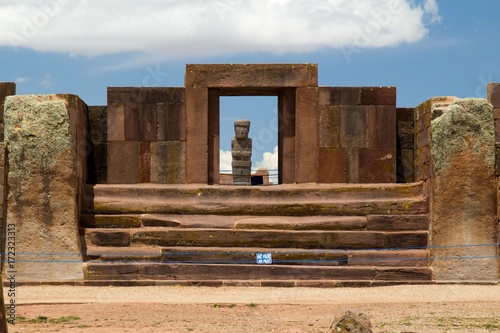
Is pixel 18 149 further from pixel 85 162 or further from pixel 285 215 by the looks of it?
pixel 285 215

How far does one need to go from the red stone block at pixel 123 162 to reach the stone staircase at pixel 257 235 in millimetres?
772

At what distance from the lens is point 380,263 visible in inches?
591

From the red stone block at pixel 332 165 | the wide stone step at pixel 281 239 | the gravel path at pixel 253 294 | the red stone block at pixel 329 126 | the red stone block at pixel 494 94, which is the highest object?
the red stone block at pixel 494 94

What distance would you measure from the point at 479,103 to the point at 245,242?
4.81m

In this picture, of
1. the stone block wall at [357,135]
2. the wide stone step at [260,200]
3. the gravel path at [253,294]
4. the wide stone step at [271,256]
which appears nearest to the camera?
the gravel path at [253,294]

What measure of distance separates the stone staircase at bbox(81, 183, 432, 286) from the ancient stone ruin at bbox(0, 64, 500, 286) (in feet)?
0.07

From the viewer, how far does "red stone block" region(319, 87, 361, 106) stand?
683 inches

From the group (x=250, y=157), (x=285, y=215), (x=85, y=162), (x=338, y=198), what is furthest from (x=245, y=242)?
(x=250, y=157)

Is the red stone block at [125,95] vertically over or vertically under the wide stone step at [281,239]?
over

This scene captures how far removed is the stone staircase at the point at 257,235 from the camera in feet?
48.3

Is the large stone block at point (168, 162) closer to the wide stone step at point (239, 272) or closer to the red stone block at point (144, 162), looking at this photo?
the red stone block at point (144, 162)

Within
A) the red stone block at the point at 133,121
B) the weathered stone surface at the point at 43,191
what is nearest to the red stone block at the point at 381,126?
the red stone block at the point at 133,121

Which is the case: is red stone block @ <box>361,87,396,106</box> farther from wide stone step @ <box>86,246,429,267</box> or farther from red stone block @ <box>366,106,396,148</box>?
Result: wide stone step @ <box>86,246,429,267</box>

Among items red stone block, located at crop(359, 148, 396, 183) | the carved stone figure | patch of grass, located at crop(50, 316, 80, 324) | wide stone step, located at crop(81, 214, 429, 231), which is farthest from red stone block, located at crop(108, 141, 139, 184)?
the carved stone figure
